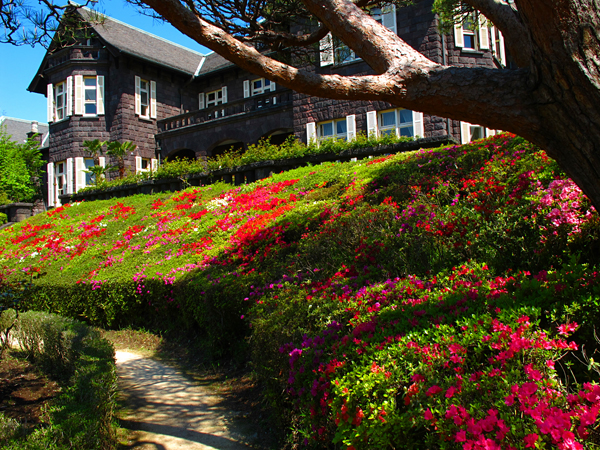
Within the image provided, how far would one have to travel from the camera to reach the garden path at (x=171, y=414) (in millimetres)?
4055

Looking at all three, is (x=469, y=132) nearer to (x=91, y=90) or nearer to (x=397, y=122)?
(x=397, y=122)

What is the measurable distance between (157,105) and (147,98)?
661 mm

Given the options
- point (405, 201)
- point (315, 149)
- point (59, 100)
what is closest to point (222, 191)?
point (315, 149)

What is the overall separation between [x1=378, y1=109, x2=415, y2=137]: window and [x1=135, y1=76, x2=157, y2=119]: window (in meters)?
14.6

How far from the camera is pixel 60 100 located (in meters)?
25.0

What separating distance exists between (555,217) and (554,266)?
20.0 inches

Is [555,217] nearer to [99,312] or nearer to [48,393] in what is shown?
[48,393]

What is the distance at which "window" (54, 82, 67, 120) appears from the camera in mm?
24420

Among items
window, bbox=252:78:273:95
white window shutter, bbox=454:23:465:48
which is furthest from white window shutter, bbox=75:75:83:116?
white window shutter, bbox=454:23:465:48

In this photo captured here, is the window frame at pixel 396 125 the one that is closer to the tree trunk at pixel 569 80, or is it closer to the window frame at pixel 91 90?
the tree trunk at pixel 569 80

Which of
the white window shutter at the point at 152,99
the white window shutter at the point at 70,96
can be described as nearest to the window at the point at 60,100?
the white window shutter at the point at 70,96

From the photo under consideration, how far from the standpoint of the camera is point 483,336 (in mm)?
2656

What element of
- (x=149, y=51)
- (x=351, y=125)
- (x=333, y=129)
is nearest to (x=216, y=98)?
(x=149, y=51)

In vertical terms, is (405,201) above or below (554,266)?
above
